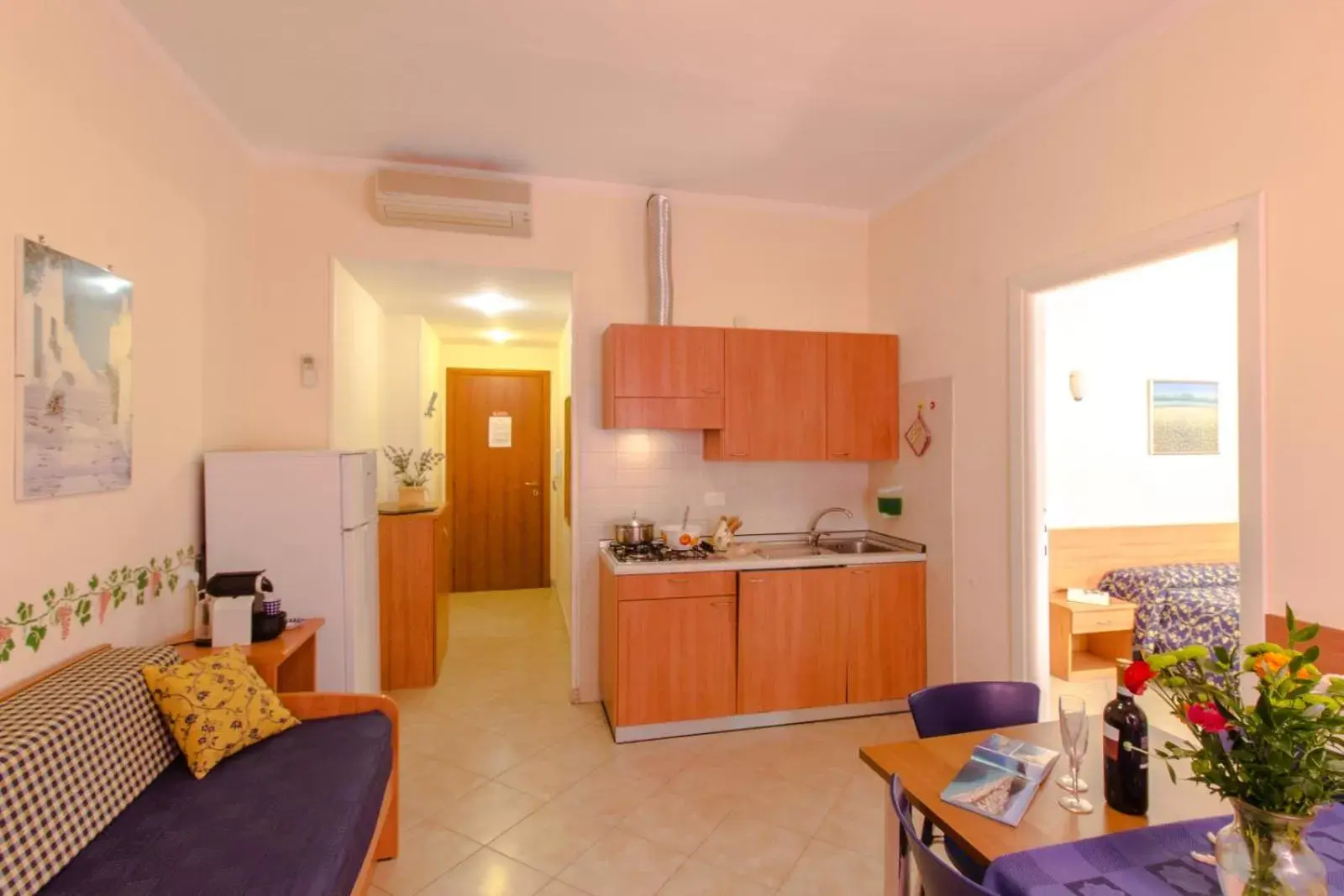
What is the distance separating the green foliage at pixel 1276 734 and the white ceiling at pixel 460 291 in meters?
3.39

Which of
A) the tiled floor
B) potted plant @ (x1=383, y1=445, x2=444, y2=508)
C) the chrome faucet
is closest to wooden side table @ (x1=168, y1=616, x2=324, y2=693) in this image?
the tiled floor

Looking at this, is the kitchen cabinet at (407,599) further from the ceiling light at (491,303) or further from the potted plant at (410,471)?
Answer: the ceiling light at (491,303)

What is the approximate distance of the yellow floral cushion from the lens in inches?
74.0

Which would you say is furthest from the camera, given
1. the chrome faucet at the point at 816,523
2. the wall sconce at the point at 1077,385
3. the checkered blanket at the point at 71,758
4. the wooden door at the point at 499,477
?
the wooden door at the point at 499,477

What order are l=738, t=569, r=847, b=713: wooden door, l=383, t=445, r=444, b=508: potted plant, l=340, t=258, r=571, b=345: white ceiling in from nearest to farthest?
l=738, t=569, r=847, b=713: wooden door, l=340, t=258, r=571, b=345: white ceiling, l=383, t=445, r=444, b=508: potted plant

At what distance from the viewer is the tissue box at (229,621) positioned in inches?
94.1

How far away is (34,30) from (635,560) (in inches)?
111

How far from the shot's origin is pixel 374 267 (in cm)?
353

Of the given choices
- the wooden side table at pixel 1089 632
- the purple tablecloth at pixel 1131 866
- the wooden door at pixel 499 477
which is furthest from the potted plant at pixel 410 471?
the wooden side table at pixel 1089 632

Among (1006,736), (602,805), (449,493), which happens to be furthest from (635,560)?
(449,493)

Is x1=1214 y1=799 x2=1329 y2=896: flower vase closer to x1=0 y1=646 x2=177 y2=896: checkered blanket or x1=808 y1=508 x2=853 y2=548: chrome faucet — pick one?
x1=0 y1=646 x2=177 y2=896: checkered blanket

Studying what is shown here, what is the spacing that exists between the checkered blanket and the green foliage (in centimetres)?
219

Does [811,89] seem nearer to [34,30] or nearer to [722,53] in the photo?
[722,53]

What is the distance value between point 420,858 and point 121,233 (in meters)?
2.46
